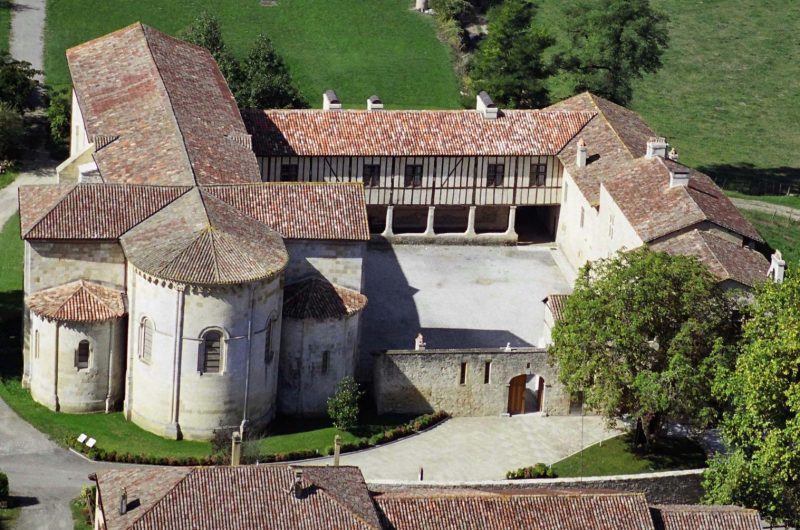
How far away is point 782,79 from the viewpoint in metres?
142

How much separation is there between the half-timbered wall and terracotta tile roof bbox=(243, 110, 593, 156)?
539mm

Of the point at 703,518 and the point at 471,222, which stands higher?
the point at 471,222

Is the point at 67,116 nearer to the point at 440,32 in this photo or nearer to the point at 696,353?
the point at 440,32

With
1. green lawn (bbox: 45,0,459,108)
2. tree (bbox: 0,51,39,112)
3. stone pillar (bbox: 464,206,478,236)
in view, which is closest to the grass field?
green lawn (bbox: 45,0,459,108)

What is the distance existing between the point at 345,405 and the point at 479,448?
20.4 feet

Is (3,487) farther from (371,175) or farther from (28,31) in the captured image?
(28,31)

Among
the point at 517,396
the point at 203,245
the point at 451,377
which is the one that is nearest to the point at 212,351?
the point at 203,245

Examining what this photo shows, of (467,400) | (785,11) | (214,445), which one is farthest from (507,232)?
(785,11)

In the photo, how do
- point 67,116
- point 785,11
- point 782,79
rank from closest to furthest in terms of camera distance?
point 67,116
point 782,79
point 785,11

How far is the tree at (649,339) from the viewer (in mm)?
77188

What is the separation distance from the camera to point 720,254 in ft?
286

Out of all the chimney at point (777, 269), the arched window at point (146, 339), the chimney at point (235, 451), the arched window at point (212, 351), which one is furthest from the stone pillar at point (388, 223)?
the chimney at point (235, 451)

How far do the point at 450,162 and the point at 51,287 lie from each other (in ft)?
91.0

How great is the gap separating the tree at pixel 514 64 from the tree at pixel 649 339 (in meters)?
34.7
